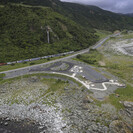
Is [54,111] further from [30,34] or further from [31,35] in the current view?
[30,34]

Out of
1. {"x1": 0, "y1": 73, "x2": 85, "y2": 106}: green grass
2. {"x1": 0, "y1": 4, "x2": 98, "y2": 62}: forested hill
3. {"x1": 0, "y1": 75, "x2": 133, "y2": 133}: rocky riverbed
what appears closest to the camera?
{"x1": 0, "y1": 75, "x2": 133, "y2": 133}: rocky riverbed

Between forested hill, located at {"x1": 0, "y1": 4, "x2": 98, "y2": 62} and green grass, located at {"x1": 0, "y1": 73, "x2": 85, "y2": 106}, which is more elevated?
forested hill, located at {"x1": 0, "y1": 4, "x2": 98, "y2": 62}

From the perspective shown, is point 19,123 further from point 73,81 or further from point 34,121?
point 73,81

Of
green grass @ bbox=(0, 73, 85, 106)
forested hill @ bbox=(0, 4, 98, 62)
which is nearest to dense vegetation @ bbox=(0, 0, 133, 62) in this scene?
forested hill @ bbox=(0, 4, 98, 62)

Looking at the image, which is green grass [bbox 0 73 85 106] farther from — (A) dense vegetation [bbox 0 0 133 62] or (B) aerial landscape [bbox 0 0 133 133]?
(A) dense vegetation [bbox 0 0 133 62]

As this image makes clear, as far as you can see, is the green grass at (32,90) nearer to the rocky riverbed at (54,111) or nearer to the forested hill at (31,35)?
the rocky riverbed at (54,111)

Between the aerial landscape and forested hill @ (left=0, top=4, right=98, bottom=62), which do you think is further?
forested hill @ (left=0, top=4, right=98, bottom=62)

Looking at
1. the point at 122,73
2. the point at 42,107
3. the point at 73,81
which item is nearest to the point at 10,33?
the point at 73,81

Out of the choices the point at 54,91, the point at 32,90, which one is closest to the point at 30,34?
the point at 32,90

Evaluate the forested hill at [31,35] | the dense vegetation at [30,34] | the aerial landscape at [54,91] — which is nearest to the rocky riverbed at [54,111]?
the aerial landscape at [54,91]
